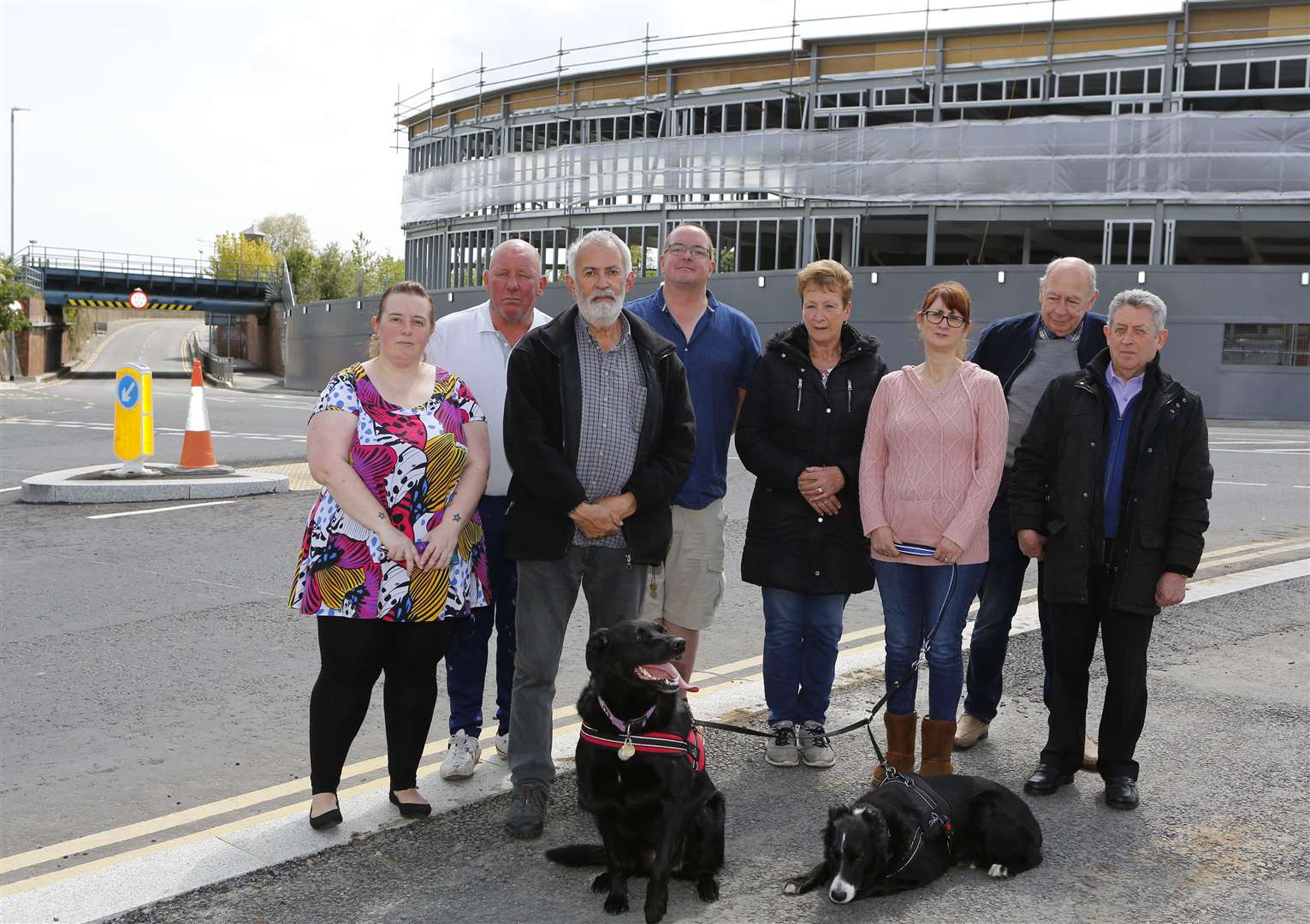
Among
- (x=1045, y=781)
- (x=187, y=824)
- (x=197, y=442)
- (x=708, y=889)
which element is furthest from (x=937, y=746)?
(x=197, y=442)

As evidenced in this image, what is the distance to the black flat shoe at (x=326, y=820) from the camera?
4102 mm

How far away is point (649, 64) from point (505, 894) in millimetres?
39094

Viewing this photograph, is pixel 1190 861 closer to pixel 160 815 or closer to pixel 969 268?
pixel 160 815

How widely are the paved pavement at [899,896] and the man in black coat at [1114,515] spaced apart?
0.31m

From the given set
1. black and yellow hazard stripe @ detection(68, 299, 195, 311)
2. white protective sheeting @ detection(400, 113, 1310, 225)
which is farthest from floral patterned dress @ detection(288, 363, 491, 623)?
black and yellow hazard stripe @ detection(68, 299, 195, 311)

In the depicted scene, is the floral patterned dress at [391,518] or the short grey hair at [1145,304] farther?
the short grey hair at [1145,304]

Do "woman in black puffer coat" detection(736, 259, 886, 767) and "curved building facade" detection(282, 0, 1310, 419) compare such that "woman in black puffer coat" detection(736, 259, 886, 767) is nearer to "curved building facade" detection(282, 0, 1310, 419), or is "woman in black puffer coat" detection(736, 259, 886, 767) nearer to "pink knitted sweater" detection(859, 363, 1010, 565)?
"pink knitted sweater" detection(859, 363, 1010, 565)

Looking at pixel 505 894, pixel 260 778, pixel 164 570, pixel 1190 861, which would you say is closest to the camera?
pixel 505 894

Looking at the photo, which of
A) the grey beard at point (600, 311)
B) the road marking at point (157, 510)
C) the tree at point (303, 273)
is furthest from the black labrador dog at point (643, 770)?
the tree at point (303, 273)

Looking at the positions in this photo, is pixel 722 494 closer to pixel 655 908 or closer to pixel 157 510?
pixel 655 908

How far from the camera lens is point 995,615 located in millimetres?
5371

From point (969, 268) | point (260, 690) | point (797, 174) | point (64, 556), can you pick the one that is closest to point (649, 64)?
point (797, 174)

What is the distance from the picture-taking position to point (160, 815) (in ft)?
14.3

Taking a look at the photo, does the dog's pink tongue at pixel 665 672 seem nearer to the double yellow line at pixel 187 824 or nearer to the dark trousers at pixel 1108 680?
the double yellow line at pixel 187 824
